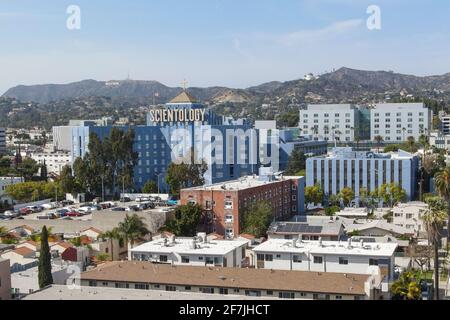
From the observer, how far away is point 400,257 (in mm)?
19391

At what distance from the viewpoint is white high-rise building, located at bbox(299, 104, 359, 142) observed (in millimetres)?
56125

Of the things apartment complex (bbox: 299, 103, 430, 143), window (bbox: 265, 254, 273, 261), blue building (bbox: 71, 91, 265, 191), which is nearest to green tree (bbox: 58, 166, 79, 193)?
blue building (bbox: 71, 91, 265, 191)

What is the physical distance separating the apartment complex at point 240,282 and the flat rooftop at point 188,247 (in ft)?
7.28

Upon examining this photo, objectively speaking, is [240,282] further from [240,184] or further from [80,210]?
[80,210]

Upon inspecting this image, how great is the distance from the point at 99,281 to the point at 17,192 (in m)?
21.0

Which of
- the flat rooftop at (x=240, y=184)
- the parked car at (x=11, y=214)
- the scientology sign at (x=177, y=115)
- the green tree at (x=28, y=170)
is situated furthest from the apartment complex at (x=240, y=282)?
the green tree at (x=28, y=170)

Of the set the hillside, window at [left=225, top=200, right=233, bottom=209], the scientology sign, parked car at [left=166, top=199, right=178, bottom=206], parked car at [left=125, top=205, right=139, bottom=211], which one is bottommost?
parked car at [left=166, top=199, right=178, bottom=206]

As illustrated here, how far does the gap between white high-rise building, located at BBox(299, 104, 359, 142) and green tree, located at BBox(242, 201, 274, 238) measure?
3386 centimetres

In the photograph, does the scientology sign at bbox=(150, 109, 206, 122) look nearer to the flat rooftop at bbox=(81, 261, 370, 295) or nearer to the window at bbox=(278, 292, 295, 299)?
the flat rooftop at bbox=(81, 261, 370, 295)

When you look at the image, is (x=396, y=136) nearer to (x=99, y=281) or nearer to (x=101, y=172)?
(x=101, y=172)

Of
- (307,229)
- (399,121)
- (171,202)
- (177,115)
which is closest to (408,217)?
(307,229)

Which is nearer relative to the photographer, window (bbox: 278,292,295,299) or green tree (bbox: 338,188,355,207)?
window (bbox: 278,292,295,299)

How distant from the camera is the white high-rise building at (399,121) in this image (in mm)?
53625
